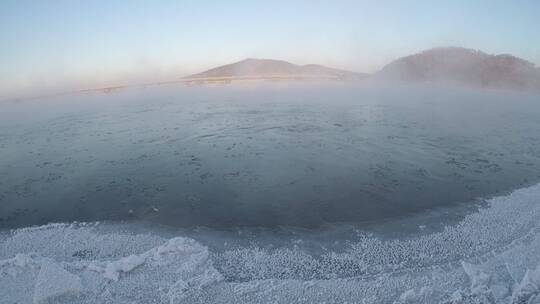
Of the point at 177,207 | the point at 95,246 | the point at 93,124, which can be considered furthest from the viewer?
the point at 93,124

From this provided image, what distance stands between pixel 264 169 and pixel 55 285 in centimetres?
594

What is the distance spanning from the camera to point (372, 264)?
4.86 m

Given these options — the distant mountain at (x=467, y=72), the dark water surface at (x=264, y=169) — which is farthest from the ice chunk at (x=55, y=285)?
the distant mountain at (x=467, y=72)

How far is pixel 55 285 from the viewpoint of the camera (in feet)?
14.3

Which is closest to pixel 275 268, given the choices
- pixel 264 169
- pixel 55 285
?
pixel 55 285

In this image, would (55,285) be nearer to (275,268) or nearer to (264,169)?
(275,268)

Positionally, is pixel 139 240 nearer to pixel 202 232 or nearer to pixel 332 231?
pixel 202 232

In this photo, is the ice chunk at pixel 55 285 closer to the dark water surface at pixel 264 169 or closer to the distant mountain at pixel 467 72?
the dark water surface at pixel 264 169

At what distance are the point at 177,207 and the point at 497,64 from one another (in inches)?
1820

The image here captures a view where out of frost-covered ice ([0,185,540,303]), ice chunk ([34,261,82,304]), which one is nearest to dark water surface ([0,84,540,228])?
frost-covered ice ([0,185,540,303])

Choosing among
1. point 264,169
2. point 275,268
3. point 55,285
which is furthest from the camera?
point 264,169

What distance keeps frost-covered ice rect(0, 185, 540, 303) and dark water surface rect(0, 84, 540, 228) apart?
1.03 meters

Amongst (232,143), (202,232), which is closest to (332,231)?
(202,232)

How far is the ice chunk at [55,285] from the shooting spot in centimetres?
418
